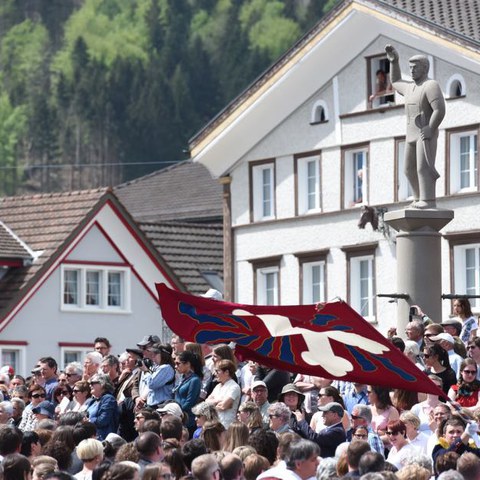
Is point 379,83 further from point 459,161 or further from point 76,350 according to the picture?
point 76,350

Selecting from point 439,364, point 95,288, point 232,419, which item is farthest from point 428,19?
point 232,419

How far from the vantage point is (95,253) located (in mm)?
52125

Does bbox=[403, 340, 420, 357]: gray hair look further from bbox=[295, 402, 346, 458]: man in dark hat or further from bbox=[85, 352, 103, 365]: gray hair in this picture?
bbox=[85, 352, 103, 365]: gray hair

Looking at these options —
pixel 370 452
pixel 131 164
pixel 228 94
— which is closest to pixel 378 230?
pixel 370 452

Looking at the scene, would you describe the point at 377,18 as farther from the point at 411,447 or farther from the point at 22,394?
the point at 411,447

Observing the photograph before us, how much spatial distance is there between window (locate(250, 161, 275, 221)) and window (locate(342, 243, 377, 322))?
291 centimetres

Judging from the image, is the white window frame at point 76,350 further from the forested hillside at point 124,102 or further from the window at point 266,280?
the forested hillside at point 124,102

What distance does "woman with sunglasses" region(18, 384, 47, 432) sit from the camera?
22.0 m

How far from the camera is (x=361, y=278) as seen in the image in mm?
46938

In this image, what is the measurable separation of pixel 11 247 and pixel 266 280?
6403mm

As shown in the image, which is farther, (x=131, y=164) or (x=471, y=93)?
(x=131, y=164)

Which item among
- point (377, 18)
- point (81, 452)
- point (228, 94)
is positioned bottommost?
point (81, 452)

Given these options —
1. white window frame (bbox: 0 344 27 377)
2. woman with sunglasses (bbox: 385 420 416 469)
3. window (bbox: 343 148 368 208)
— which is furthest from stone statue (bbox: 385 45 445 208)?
white window frame (bbox: 0 344 27 377)

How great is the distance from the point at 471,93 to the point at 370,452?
29005mm
